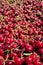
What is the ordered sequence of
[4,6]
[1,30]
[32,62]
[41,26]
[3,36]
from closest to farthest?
[32,62], [3,36], [1,30], [41,26], [4,6]

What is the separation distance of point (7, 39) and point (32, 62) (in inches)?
31.6

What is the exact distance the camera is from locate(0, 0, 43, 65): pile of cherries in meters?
2.77

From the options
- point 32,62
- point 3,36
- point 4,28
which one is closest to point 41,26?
point 4,28

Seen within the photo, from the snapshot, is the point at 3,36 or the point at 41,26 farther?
the point at 41,26

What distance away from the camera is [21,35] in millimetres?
3631

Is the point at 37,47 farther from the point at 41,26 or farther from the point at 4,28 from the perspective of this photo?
the point at 41,26

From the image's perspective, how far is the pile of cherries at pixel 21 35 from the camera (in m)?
2.77

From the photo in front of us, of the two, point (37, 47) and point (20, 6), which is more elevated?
point (20, 6)

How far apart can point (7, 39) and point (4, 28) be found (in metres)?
0.78

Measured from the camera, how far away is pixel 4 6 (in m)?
6.08

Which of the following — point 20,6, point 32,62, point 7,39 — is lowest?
point 32,62

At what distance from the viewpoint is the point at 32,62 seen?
271 cm

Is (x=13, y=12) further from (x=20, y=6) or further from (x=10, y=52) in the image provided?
(x=10, y=52)

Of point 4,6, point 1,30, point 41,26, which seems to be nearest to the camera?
point 1,30
